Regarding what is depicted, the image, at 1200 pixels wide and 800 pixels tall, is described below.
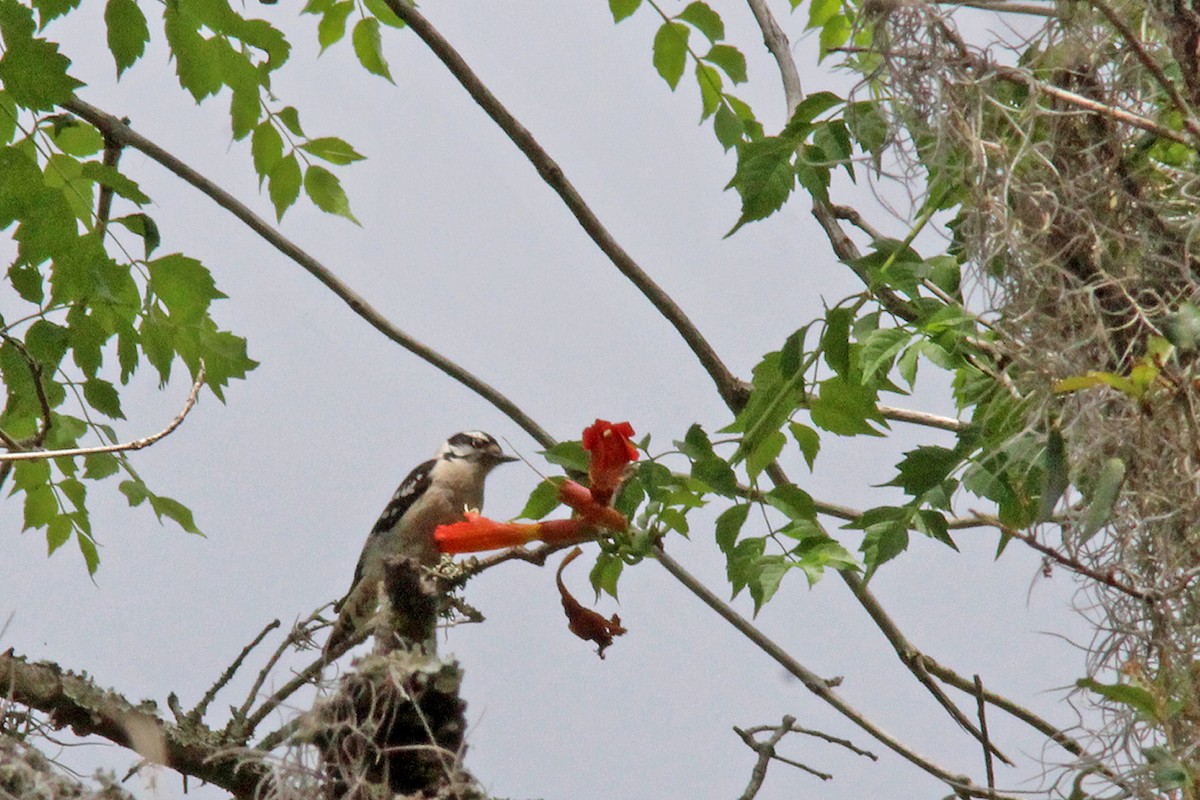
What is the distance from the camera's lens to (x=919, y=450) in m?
2.33

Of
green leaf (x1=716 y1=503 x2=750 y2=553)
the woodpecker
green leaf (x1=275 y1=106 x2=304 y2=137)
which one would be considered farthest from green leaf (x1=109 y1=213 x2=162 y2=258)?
the woodpecker

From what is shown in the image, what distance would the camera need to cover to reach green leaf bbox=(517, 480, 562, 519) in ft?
8.37

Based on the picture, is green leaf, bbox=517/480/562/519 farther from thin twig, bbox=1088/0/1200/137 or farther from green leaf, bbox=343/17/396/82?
green leaf, bbox=343/17/396/82

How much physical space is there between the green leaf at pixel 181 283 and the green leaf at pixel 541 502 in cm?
113

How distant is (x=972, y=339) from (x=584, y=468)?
0.75 metres

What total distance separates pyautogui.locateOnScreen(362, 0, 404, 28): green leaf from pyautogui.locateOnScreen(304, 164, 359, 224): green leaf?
0.50 meters

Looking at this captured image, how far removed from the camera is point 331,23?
3.77 metres

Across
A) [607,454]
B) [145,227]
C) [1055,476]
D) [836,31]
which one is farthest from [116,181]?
[1055,476]

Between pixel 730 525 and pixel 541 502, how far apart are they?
0.36m

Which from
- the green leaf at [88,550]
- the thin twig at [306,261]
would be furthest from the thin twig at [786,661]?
the green leaf at [88,550]

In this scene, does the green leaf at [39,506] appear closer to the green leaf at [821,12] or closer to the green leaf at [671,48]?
the green leaf at [671,48]

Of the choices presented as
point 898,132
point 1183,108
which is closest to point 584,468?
point 898,132

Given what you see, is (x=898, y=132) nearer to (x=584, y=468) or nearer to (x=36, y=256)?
(x=584, y=468)

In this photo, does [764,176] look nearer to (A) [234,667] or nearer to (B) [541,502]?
(B) [541,502]
